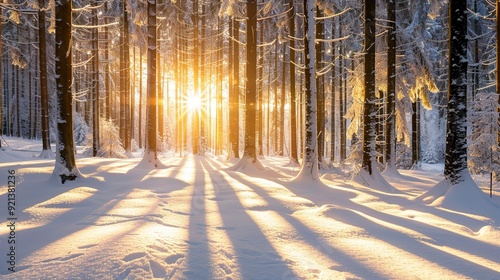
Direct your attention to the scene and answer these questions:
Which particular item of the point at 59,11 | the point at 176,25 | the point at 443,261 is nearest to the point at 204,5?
the point at 176,25

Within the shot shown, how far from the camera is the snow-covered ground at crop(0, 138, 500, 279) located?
314 centimetres

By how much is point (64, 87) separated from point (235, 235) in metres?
6.92

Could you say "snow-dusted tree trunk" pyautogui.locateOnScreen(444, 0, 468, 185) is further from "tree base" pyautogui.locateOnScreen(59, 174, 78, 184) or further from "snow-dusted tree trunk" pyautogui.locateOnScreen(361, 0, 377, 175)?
"tree base" pyautogui.locateOnScreen(59, 174, 78, 184)

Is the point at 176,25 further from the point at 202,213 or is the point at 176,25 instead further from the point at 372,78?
the point at 202,213

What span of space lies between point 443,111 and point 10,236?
29.0m

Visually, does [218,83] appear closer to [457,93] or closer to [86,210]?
[457,93]

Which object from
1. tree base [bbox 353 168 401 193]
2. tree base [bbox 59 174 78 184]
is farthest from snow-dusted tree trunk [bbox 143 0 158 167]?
tree base [bbox 353 168 401 193]

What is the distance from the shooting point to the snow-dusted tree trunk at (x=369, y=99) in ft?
34.2

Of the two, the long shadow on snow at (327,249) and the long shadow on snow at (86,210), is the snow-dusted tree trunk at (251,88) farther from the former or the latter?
the long shadow on snow at (327,249)

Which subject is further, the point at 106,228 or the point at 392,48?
the point at 392,48

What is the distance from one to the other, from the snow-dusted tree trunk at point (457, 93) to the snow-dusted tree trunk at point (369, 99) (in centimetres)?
283

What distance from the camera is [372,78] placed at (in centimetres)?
1057

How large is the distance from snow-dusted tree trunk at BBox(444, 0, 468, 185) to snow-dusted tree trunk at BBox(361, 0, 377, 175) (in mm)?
2831

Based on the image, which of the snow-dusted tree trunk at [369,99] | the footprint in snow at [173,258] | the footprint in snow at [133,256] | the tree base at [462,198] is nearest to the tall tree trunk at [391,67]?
the snow-dusted tree trunk at [369,99]
